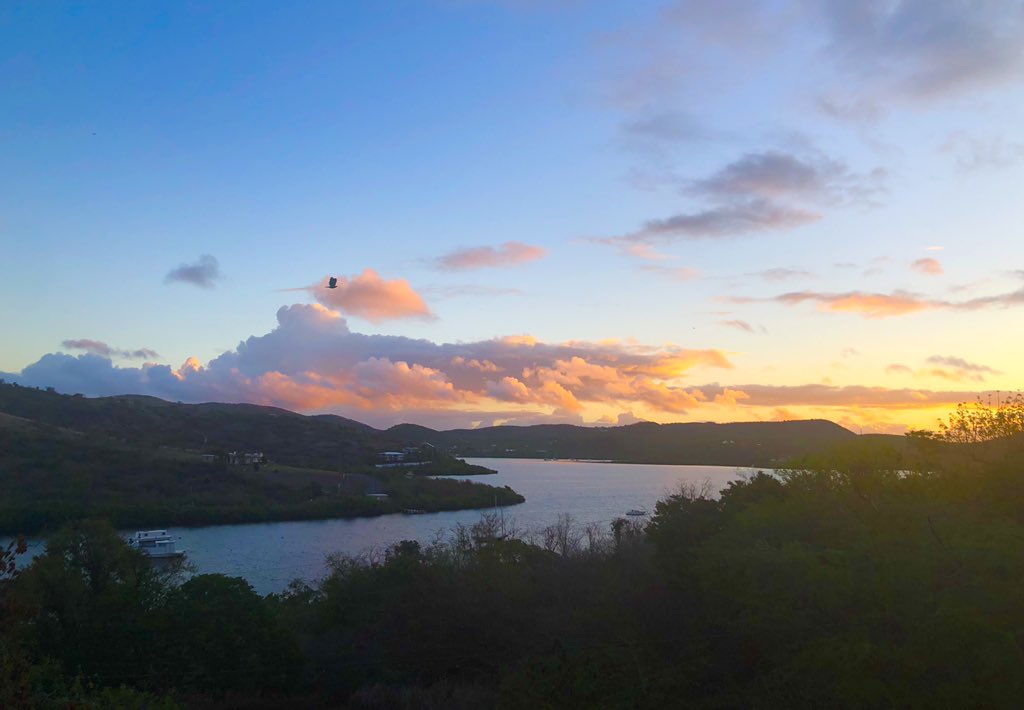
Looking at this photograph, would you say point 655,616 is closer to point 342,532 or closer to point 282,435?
point 342,532

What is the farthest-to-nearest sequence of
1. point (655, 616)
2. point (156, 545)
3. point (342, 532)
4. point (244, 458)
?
point (244, 458), point (342, 532), point (156, 545), point (655, 616)

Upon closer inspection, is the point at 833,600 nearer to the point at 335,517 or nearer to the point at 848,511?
the point at 848,511

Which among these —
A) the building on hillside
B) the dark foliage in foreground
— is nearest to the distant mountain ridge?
the building on hillside

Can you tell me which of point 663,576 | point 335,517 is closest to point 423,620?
point 663,576

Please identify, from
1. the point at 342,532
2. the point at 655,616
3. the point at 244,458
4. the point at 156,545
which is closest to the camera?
the point at 655,616

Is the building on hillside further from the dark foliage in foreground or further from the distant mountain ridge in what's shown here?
the dark foliage in foreground

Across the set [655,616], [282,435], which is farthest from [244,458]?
[655,616]

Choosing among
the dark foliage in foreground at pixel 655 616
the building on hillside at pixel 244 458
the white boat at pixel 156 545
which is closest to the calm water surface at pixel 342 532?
the white boat at pixel 156 545
